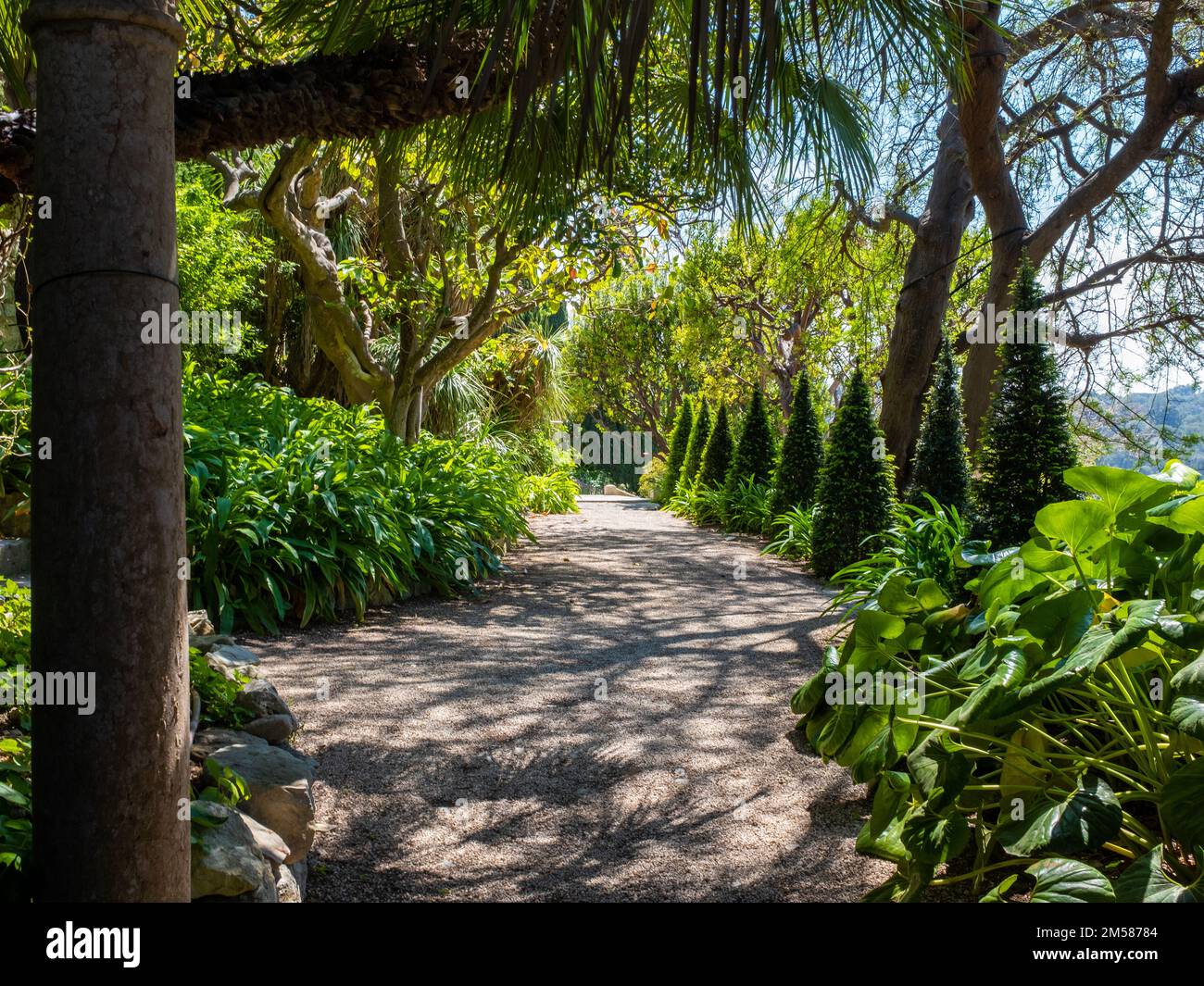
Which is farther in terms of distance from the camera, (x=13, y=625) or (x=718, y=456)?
(x=718, y=456)

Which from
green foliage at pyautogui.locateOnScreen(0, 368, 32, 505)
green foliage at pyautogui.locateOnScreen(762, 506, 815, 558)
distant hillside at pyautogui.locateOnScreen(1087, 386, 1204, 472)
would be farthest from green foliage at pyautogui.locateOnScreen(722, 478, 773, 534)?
green foliage at pyautogui.locateOnScreen(0, 368, 32, 505)

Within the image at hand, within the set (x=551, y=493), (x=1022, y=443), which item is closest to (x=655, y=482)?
(x=551, y=493)

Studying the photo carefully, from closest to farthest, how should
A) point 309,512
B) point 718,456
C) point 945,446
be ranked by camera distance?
1. point 309,512
2. point 945,446
3. point 718,456

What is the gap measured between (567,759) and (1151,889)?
2.30 m

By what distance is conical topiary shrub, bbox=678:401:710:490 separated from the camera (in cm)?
1953

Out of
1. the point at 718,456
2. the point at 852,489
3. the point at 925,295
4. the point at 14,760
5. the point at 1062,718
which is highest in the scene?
the point at 925,295

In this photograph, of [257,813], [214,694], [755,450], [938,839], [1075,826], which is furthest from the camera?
[755,450]

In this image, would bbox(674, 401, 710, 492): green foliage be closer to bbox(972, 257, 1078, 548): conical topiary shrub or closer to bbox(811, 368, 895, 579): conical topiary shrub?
bbox(811, 368, 895, 579): conical topiary shrub

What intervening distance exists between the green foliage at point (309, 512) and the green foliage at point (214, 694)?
2165 mm

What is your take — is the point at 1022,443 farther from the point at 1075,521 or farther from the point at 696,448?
the point at 696,448

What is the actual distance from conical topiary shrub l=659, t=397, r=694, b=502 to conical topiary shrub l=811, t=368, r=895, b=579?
1163 cm

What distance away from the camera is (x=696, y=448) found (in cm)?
1986

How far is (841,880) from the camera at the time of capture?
2.69m

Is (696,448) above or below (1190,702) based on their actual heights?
above
